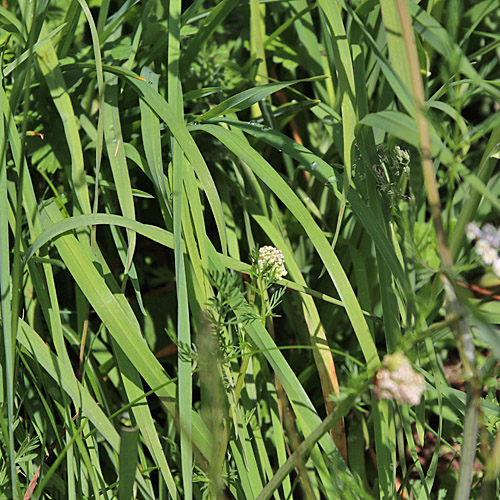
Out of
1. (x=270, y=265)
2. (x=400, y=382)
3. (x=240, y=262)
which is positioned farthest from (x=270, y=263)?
(x=400, y=382)

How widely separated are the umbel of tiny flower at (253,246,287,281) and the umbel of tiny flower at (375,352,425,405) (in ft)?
0.95

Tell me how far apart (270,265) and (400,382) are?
33 centimetres

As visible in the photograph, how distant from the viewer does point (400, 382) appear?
0.53 m

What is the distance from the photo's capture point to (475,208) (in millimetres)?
827

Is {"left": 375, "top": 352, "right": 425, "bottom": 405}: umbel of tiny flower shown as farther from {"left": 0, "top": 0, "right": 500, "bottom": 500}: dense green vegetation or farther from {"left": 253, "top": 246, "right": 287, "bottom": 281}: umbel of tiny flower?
{"left": 253, "top": 246, "right": 287, "bottom": 281}: umbel of tiny flower

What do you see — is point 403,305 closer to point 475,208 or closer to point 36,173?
point 475,208

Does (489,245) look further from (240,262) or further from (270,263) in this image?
(240,262)

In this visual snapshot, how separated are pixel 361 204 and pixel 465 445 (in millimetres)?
420

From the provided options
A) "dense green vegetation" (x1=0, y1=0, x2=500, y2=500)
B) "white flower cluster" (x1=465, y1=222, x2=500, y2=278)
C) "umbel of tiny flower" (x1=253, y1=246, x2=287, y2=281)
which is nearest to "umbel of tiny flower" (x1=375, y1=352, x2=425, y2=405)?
"dense green vegetation" (x1=0, y1=0, x2=500, y2=500)

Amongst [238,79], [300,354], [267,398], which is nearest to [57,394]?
[267,398]

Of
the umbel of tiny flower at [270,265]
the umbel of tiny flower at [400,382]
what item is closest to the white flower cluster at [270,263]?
the umbel of tiny flower at [270,265]

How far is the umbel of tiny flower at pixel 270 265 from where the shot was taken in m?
0.81

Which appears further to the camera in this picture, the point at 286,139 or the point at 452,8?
the point at 286,139

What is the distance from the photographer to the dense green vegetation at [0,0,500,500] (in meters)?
0.67
